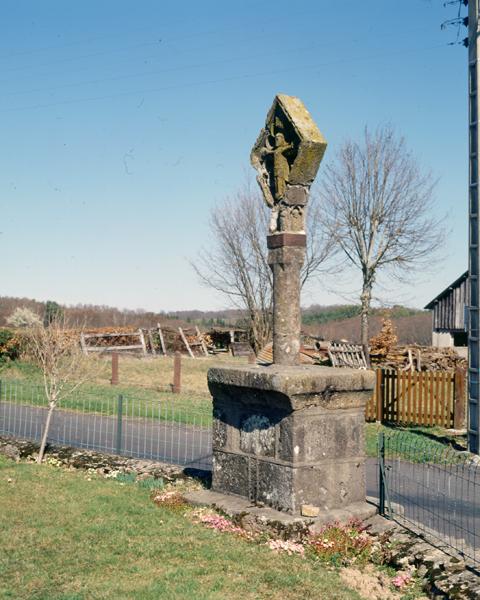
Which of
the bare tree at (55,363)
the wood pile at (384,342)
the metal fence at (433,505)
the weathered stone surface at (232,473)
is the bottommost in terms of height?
the metal fence at (433,505)

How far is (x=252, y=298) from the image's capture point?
34.4m

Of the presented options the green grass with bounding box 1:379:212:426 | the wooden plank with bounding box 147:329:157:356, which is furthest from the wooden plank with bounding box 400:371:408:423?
the wooden plank with bounding box 147:329:157:356

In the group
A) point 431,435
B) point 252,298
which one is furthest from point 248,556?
point 252,298

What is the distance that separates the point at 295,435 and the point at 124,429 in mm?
9441

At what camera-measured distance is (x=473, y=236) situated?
41.5 ft

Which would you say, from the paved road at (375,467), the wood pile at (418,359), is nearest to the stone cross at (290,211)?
the paved road at (375,467)

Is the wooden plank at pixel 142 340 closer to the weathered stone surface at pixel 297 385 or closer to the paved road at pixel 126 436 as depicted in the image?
the paved road at pixel 126 436

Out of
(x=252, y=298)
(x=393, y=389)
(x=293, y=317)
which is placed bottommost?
(x=393, y=389)

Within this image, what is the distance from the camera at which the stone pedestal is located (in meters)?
6.78

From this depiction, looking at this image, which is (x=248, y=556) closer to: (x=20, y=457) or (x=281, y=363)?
(x=281, y=363)

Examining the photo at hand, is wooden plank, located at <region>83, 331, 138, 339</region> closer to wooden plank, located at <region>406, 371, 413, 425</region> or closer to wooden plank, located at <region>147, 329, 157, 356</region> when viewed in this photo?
wooden plank, located at <region>147, 329, 157, 356</region>

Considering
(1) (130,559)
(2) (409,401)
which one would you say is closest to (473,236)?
(2) (409,401)

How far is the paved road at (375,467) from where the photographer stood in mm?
7910

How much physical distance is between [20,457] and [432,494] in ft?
19.7
